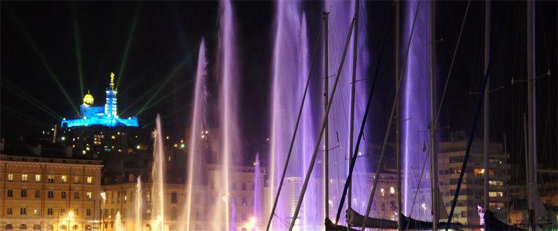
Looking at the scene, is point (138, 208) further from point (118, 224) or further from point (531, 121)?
point (531, 121)

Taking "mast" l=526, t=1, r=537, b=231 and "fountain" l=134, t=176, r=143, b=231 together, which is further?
"fountain" l=134, t=176, r=143, b=231

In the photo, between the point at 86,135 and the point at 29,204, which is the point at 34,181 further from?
the point at 86,135

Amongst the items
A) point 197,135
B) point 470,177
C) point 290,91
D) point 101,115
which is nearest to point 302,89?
point 290,91

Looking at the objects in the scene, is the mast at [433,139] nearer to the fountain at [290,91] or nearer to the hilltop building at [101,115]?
the fountain at [290,91]

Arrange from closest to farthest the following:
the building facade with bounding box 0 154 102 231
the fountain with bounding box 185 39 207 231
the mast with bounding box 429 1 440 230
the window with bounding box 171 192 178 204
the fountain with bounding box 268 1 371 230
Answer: the mast with bounding box 429 1 440 230, the fountain with bounding box 268 1 371 230, the fountain with bounding box 185 39 207 231, the building facade with bounding box 0 154 102 231, the window with bounding box 171 192 178 204

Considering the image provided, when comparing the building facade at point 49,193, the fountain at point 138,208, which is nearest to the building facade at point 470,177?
the fountain at point 138,208

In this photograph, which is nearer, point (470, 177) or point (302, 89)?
point (302, 89)

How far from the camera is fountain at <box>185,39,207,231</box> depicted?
57188 mm

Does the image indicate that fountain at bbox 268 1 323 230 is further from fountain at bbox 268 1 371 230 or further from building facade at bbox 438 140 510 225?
building facade at bbox 438 140 510 225

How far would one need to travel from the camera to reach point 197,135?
3462 inches

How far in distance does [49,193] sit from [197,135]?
1609 cm

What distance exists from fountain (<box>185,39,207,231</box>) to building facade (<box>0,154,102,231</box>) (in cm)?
972

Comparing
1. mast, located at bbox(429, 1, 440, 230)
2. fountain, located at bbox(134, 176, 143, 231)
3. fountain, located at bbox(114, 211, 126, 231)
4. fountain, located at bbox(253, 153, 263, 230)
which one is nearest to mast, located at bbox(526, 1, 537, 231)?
mast, located at bbox(429, 1, 440, 230)

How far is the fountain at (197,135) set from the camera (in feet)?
188
